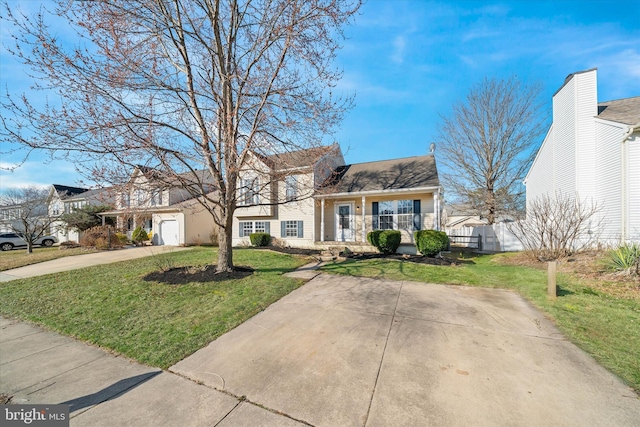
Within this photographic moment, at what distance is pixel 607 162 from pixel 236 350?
48.1ft

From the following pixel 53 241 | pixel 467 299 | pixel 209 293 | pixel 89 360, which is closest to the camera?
pixel 89 360

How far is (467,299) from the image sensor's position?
521cm

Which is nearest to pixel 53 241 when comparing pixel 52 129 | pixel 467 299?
pixel 52 129

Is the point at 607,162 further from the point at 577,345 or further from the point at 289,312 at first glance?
the point at 289,312

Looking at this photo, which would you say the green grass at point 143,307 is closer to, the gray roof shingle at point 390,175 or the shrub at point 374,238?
the shrub at point 374,238

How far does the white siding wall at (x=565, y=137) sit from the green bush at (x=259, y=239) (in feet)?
50.8

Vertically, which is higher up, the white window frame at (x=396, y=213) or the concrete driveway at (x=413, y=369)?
the white window frame at (x=396, y=213)

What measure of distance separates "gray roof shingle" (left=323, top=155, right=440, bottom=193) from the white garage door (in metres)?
12.6

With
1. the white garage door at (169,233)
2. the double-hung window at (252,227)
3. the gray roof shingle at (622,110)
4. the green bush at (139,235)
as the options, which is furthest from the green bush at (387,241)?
the green bush at (139,235)

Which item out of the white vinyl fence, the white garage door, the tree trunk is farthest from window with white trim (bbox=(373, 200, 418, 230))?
the white garage door

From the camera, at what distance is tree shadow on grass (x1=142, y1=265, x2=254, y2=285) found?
21.2 ft

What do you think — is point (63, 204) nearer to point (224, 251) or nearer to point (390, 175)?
point (224, 251)

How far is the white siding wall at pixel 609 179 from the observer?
9133mm

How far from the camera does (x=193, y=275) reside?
680 centimetres
